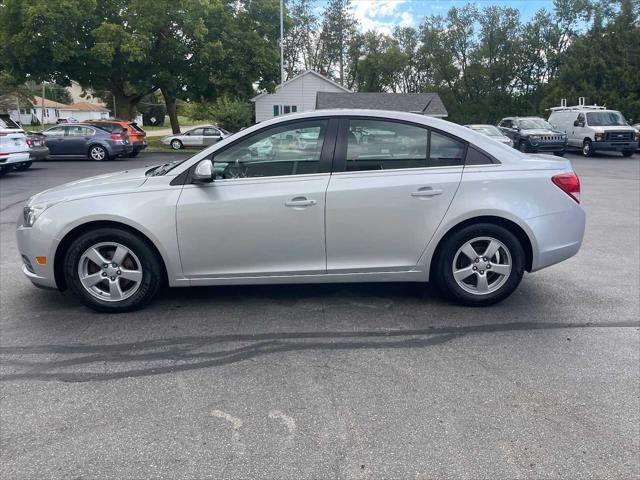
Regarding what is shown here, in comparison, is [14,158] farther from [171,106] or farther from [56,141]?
[171,106]

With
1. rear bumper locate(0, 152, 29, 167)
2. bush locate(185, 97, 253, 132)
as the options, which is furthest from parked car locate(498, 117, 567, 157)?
bush locate(185, 97, 253, 132)

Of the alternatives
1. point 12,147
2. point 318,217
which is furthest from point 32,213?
point 12,147

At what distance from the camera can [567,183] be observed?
16.1 feet

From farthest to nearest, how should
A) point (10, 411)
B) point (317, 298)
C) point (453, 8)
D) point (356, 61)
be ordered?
point (356, 61) < point (453, 8) < point (317, 298) < point (10, 411)

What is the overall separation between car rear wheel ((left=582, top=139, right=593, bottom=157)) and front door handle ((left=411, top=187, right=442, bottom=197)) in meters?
23.9

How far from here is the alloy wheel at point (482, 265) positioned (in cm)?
486

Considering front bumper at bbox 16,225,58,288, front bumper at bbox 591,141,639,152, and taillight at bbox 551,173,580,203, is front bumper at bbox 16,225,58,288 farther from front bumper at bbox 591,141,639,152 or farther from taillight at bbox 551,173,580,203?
front bumper at bbox 591,141,639,152

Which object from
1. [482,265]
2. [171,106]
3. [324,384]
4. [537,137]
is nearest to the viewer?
[324,384]

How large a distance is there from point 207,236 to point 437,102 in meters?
44.5

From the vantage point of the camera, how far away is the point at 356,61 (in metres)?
71.1

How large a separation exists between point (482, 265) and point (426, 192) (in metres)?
0.82

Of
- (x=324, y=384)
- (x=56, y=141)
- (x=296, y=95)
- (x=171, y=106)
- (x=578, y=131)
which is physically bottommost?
(x=324, y=384)

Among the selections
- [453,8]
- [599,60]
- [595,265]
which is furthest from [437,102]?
[595,265]

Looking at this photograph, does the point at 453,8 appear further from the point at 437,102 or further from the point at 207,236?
the point at 207,236
